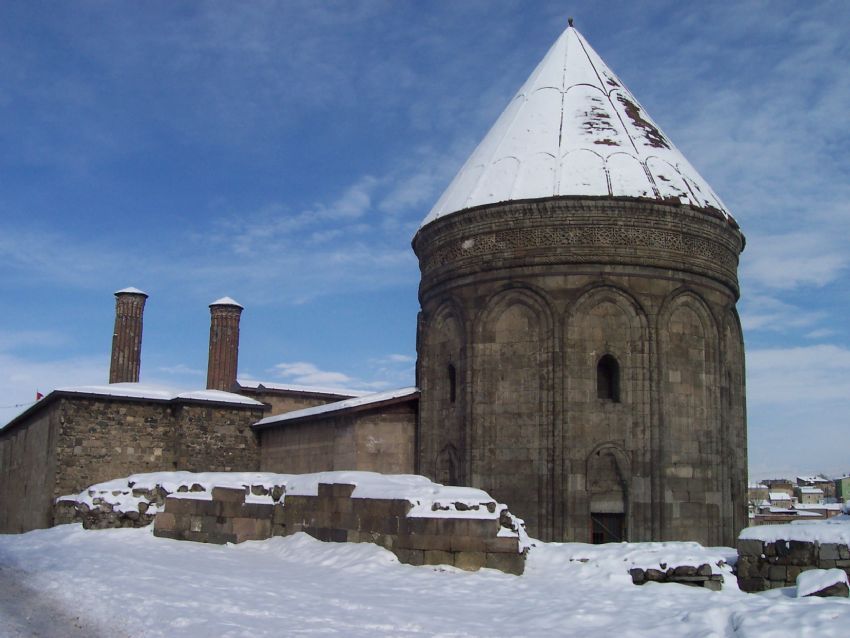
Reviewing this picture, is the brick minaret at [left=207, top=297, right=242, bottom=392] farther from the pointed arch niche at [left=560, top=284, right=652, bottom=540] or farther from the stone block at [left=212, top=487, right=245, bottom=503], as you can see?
the stone block at [left=212, top=487, right=245, bottom=503]

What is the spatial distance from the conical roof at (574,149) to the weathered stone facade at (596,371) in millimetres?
430

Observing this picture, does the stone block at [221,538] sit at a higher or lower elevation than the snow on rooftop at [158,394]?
lower

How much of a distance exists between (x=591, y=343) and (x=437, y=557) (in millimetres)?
7376

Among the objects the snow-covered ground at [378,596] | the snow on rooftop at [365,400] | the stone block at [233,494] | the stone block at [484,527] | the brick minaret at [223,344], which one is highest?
the brick minaret at [223,344]

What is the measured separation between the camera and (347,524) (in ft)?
35.1

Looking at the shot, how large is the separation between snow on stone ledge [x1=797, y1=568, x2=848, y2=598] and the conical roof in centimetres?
935

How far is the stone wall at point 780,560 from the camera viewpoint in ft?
30.2

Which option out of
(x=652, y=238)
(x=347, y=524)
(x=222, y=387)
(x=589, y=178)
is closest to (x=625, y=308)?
(x=652, y=238)

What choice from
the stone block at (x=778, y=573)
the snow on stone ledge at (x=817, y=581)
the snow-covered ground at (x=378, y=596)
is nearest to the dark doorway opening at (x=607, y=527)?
the snow-covered ground at (x=378, y=596)

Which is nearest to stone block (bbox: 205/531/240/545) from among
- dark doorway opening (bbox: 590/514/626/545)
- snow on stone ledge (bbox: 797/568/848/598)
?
dark doorway opening (bbox: 590/514/626/545)

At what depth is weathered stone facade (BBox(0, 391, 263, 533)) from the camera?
837 inches

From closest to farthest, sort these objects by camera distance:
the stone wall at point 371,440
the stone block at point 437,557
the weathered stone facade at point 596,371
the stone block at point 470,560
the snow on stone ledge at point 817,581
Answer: the snow on stone ledge at point 817,581, the stone block at point 470,560, the stone block at point 437,557, the weathered stone facade at point 596,371, the stone wall at point 371,440

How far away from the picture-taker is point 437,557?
9.64 metres

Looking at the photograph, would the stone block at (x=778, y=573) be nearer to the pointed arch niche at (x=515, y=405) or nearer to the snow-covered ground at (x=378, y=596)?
the snow-covered ground at (x=378, y=596)
